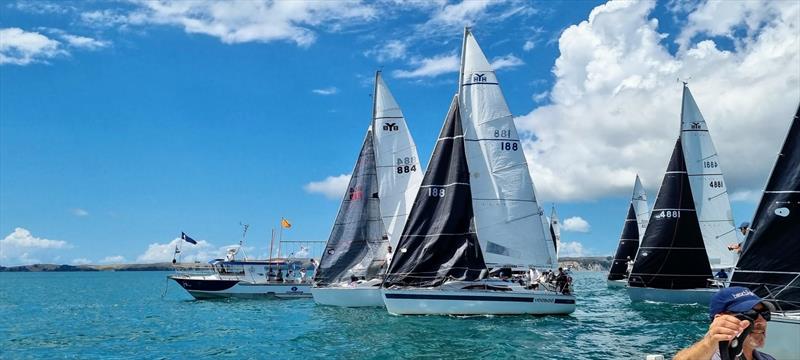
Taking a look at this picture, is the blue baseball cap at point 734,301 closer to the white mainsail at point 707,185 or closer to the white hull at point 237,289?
the white mainsail at point 707,185

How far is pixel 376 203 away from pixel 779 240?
26798 millimetres

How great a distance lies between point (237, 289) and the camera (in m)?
49.5

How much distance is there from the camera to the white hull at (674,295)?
117ft

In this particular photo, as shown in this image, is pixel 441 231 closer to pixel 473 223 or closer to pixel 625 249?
pixel 473 223

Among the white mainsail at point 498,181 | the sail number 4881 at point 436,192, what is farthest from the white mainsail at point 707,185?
the sail number 4881 at point 436,192

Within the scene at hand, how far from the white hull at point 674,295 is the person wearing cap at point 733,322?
34.4 meters

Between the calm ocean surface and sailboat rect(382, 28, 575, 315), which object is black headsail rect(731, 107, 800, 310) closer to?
the calm ocean surface

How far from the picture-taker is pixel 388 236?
3809 cm

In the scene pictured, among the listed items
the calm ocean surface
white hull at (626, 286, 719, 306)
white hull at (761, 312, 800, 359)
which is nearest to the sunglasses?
white hull at (761, 312, 800, 359)

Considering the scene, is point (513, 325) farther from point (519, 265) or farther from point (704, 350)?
point (704, 350)

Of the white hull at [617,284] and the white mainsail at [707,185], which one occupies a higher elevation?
the white mainsail at [707,185]

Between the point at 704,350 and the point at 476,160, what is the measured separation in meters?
26.9

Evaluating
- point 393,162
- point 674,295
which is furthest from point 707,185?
point 393,162

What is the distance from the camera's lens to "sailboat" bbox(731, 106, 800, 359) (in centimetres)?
1466
